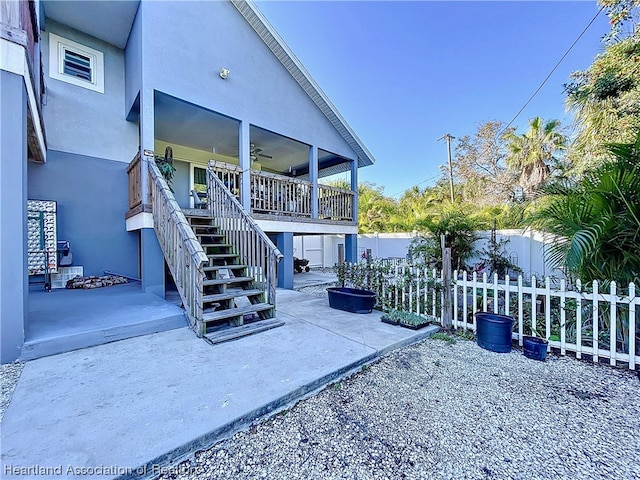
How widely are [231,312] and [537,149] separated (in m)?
16.5

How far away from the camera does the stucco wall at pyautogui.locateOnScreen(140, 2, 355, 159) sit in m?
5.56

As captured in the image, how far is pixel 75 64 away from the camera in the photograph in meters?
6.15

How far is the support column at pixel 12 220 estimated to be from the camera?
281 centimetres

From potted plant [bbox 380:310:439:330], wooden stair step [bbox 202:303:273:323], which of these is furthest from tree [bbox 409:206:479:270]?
wooden stair step [bbox 202:303:273:323]

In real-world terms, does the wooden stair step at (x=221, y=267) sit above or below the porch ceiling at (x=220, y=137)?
below

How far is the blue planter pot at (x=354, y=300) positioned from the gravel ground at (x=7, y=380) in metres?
4.20

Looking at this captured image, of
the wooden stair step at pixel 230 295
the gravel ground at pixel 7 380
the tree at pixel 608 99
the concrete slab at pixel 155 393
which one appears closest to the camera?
the concrete slab at pixel 155 393

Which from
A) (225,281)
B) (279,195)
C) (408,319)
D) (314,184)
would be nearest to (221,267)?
(225,281)

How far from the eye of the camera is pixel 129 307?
4379 millimetres

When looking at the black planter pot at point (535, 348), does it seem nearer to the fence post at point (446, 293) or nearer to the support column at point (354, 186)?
the fence post at point (446, 293)

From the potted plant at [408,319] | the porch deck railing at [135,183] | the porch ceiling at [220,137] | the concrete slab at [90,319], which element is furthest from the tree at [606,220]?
the porch deck railing at [135,183]

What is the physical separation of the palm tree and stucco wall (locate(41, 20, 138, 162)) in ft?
53.1

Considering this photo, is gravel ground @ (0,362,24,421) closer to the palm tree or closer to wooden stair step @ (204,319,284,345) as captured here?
wooden stair step @ (204,319,284,345)

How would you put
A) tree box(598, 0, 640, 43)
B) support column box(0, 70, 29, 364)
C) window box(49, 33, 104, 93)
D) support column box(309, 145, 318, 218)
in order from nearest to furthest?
support column box(0, 70, 29, 364) < tree box(598, 0, 640, 43) < window box(49, 33, 104, 93) < support column box(309, 145, 318, 218)
